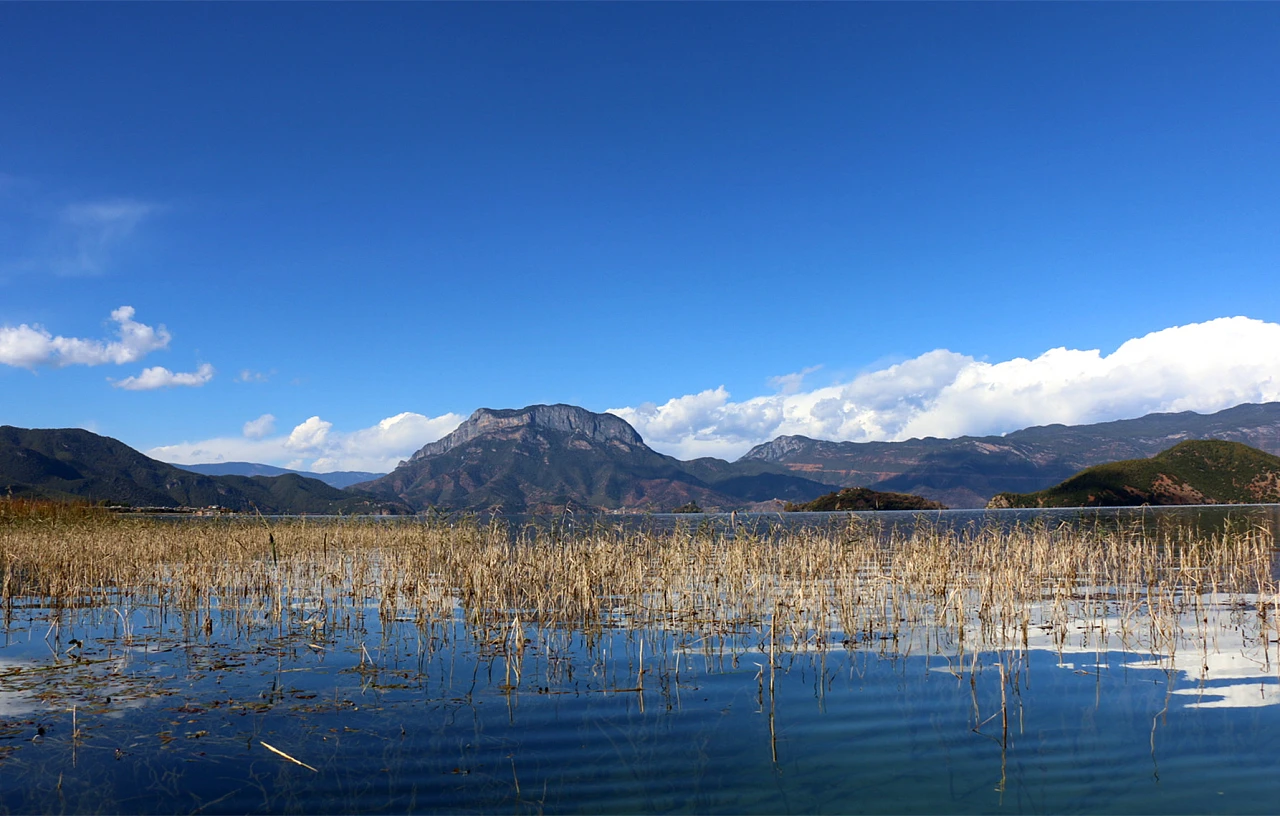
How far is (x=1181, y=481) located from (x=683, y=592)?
193m

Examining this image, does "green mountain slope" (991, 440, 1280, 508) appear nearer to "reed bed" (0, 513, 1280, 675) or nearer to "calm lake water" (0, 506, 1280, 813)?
"reed bed" (0, 513, 1280, 675)

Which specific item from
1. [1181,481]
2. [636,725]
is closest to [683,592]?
[636,725]

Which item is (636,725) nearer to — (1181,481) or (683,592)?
(683,592)

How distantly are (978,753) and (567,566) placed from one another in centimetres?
1105

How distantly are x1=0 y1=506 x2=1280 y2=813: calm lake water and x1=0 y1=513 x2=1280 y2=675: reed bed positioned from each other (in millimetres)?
655

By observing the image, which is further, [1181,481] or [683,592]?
[1181,481]

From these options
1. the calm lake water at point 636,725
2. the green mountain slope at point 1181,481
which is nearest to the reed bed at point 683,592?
the calm lake water at point 636,725

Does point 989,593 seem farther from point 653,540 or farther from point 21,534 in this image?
point 21,534

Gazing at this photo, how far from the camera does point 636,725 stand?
8.41m

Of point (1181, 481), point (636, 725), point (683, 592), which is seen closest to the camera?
point (636, 725)

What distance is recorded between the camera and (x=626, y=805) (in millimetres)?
6262

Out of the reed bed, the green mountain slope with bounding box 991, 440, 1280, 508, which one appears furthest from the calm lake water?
the green mountain slope with bounding box 991, 440, 1280, 508

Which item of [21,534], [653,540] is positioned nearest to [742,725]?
[653,540]

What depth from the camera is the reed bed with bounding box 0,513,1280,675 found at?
521 inches
